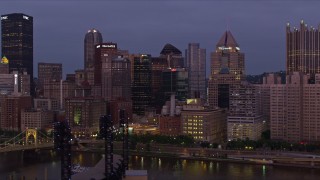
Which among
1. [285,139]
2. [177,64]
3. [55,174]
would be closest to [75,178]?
[55,174]

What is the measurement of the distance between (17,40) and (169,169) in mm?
36615

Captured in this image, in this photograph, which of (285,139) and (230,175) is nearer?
(230,175)

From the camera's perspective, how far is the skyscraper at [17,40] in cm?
5238

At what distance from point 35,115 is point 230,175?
59.9 feet

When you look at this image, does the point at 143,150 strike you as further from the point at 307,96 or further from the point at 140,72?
the point at 140,72

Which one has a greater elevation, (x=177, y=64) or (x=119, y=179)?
(x=177, y=64)

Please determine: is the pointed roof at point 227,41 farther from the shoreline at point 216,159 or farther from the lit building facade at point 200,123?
the shoreline at point 216,159

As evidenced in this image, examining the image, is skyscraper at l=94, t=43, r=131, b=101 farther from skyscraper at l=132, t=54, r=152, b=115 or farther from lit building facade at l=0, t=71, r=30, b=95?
lit building facade at l=0, t=71, r=30, b=95

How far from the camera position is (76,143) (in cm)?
2580

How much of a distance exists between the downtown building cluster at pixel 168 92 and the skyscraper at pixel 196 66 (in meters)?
0.09

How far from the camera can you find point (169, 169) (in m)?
19.8

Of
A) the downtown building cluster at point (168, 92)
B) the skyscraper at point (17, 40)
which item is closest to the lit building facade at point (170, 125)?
the downtown building cluster at point (168, 92)

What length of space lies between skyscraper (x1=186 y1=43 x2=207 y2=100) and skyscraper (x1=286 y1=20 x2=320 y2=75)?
1178 cm

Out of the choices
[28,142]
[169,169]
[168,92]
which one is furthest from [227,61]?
[169,169]
